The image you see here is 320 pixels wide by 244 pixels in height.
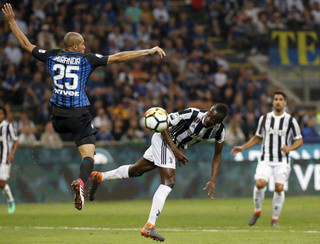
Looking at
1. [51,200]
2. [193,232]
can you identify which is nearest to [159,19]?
[51,200]

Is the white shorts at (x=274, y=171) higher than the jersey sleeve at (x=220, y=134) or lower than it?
lower

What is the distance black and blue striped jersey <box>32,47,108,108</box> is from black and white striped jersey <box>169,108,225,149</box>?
1368mm

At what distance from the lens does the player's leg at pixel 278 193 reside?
12750 mm

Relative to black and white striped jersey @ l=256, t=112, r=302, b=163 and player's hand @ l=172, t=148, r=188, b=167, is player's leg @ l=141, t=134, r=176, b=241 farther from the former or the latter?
black and white striped jersey @ l=256, t=112, r=302, b=163

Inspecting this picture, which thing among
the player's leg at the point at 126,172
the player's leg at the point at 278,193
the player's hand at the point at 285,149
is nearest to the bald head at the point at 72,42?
the player's leg at the point at 126,172

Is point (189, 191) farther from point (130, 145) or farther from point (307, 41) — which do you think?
point (307, 41)

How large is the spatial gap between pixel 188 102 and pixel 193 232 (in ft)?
35.6

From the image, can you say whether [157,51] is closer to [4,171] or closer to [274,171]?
[274,171]

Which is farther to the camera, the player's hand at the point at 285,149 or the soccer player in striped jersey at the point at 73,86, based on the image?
the player's hand at the point at 285,149

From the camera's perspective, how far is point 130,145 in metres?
18.4

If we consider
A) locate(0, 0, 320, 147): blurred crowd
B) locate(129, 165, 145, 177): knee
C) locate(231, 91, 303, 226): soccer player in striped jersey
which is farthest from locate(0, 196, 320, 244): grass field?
locate(0, 0, 320, 147): blurred crowd

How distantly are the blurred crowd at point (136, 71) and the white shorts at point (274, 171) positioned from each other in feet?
20.0

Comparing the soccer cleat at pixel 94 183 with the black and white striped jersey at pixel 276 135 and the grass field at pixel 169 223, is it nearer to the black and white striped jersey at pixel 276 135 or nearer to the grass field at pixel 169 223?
the grass field at pixel 169 223

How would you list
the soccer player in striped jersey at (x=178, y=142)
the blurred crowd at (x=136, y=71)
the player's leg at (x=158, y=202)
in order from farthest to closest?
1. the blurred crowd at (x=136, y=71)
2. the soccer player in striped jersey at (x=178, y=142)
3. the player's leg at (x=158, y=202)
